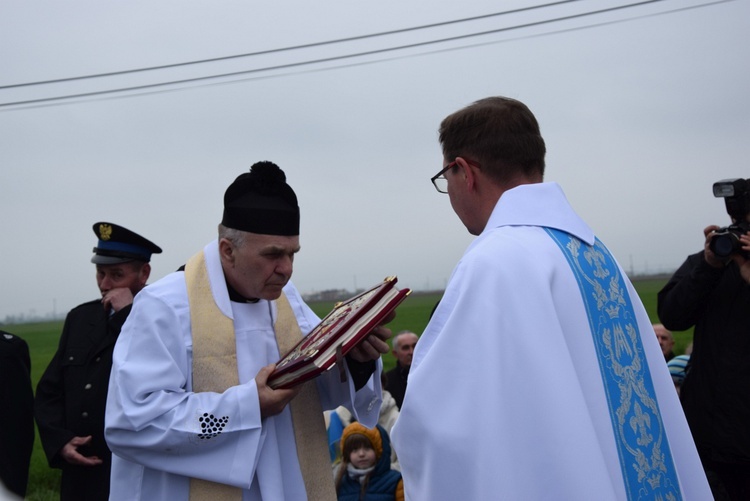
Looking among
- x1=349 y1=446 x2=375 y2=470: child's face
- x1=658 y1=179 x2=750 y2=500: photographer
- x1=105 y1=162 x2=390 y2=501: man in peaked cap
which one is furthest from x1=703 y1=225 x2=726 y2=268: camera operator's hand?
x1=349 y1=446 x2=375 y2=470: child's face

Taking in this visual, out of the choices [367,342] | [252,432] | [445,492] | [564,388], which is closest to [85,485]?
[252,432]

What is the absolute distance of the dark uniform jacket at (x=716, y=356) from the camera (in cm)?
439

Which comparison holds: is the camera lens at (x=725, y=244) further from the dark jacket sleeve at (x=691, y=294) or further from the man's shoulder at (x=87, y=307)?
the man's shoulder at (x=87, y=307)

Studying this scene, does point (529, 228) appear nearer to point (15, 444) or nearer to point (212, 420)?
point (212, 420)

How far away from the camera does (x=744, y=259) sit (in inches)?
176

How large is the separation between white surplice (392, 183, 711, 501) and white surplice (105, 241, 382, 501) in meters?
0.95

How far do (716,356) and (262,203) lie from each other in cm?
269

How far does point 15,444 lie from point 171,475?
1871 millimetres

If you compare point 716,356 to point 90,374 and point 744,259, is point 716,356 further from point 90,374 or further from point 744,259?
point 90,374

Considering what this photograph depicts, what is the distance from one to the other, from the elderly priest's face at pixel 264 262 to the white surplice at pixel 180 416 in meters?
0.14

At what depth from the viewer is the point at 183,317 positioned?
335 centimetres

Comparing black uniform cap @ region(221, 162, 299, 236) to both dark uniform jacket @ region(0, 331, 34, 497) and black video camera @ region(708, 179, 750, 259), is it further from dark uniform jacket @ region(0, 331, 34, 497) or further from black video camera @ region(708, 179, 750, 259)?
black video camera @ region(708, 179, 750, 259)

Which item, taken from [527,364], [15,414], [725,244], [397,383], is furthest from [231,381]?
[397,383]

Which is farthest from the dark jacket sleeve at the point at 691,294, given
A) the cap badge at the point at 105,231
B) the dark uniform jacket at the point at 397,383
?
the cap badge at the point at 105,231
